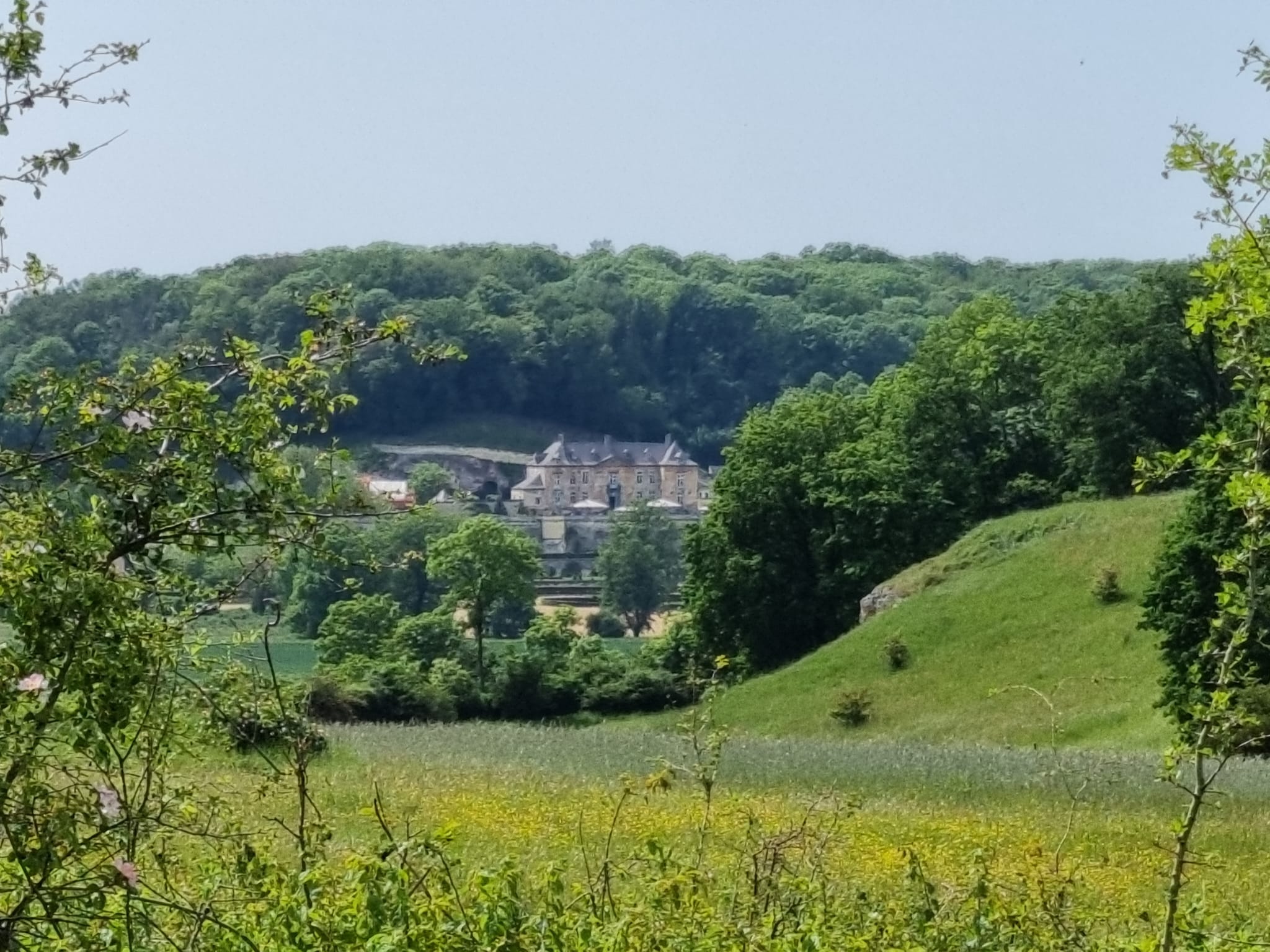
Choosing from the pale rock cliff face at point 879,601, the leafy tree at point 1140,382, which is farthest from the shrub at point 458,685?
the leafy tree at point 1140,382

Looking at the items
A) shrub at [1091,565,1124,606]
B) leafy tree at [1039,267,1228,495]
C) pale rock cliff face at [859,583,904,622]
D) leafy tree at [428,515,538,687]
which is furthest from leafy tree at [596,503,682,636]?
shrub at [1091,565,1124,606]

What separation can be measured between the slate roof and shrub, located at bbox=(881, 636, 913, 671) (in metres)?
114

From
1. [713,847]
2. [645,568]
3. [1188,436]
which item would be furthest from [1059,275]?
[713,847]

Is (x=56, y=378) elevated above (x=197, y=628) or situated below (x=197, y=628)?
above

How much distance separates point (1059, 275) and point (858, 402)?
120234 millimetres

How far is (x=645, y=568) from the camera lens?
121875mm

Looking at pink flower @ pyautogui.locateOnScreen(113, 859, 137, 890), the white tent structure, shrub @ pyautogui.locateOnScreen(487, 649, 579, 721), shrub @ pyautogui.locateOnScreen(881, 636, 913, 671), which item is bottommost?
shrub @ pyautogui.locateOnScreen(487, 649, 579, 721)

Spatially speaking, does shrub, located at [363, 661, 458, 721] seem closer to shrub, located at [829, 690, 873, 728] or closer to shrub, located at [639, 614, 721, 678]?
shrub, located at [639, 614, 721, 678]

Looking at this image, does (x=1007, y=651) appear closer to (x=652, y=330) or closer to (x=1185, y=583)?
(x=1185, y=583)

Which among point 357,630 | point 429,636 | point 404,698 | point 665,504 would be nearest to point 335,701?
point 404,698

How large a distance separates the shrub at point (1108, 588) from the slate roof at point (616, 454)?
382 ft

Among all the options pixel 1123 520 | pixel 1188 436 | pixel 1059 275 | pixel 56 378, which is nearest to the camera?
pixel 56 378

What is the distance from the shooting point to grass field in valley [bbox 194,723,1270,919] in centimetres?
1162

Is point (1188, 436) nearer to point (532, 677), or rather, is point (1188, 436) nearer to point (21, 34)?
point (532, 677)
